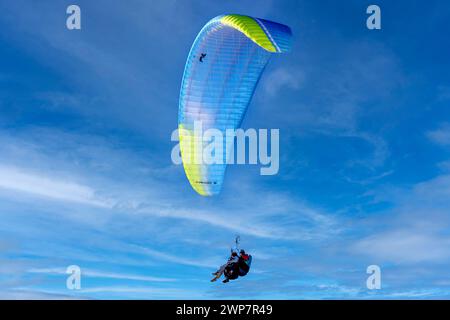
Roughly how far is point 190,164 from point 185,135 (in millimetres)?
1750

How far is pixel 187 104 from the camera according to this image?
98.9 feet

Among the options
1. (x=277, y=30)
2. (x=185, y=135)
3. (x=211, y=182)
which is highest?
(x=277, y=30)

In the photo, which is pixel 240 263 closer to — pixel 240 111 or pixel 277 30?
pixel 240 111
